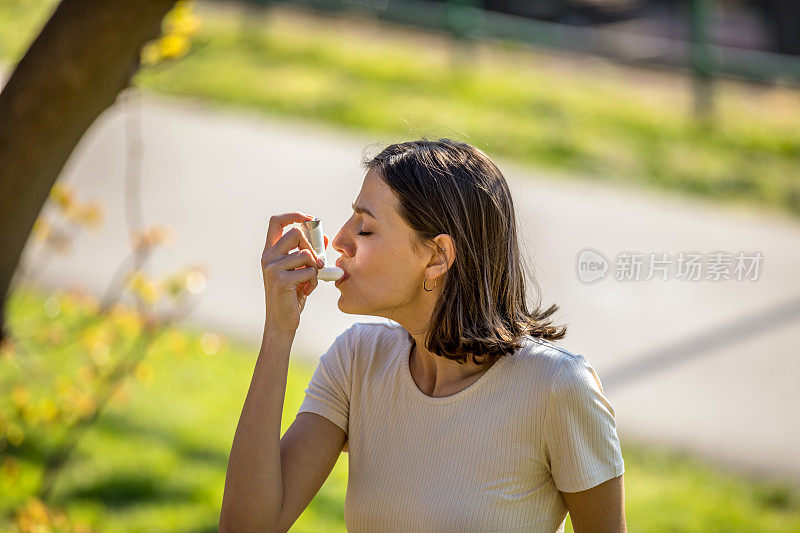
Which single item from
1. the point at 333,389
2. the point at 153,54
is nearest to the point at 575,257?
the point at 153,54

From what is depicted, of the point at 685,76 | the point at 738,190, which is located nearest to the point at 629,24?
the point at 685,76

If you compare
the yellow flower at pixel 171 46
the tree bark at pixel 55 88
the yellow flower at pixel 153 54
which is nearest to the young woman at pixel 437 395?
the tree bark at pixel 55 88

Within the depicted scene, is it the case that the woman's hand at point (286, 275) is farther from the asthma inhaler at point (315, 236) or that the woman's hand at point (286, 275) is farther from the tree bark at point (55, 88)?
the tree bark at point (55, 88)

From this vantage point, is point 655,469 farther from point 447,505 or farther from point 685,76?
point 685,76

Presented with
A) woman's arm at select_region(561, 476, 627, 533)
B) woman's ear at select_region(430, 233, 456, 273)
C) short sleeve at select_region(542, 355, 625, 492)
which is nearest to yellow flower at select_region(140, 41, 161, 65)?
woman's ear at select_region(430, 233, 456, 273)

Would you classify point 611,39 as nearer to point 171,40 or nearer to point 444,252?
point 171,40

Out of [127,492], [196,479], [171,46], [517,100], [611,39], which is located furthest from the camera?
[611,39]

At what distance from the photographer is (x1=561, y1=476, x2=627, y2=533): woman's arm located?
178 cm

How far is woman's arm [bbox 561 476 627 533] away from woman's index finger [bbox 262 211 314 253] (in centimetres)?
75

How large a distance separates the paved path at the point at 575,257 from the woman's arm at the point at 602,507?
9.50 feet

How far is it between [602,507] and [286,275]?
74cm

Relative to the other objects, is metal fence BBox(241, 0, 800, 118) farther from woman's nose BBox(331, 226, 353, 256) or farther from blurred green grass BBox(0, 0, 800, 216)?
woman's nose BBox(331, 226, 353, 256)

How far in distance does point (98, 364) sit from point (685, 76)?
621 cm

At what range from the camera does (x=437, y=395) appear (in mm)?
1932
